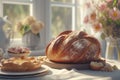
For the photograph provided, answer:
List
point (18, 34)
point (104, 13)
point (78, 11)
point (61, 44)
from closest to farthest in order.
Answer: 1. point (61, 44)
2. point (104, 13)
3. point (18, 34)
4. point (78, 11)

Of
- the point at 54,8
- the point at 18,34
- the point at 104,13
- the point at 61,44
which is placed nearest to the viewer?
the point at 61,44

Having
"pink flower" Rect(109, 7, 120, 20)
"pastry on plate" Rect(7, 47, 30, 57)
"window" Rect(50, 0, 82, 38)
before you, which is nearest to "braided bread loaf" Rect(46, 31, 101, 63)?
"pastry on plate" Rect(7, 47, 30, 57)

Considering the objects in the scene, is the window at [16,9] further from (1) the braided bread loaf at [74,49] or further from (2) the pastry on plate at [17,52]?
(1) the braided bread loaf at [74,49]

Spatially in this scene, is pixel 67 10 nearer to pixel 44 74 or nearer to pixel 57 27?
pixel 57 27

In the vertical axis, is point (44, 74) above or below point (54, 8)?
below

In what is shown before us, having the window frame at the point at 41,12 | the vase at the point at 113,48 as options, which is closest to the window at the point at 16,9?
the window frame at the point at 41,12

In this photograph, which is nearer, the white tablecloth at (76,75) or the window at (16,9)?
the white tablecloth at (76,75)

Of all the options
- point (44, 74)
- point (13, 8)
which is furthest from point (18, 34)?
point (44, 74)

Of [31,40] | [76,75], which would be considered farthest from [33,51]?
[76,75]
